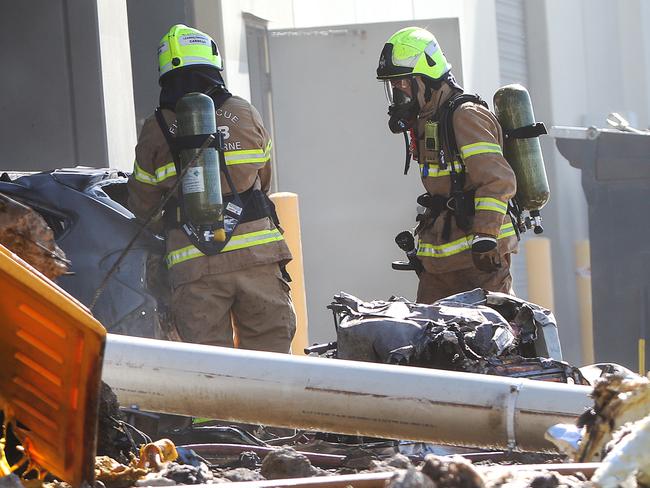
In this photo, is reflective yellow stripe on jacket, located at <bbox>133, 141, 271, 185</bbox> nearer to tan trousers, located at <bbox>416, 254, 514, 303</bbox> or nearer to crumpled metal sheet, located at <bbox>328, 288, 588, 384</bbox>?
crumpled metal sheet, located at <bbox>328, 288, 588, 384</bbox>

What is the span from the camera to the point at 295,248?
743cm

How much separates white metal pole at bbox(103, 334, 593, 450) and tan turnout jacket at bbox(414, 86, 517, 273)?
2.37m

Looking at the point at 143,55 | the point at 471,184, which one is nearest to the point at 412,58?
the point at 471,184

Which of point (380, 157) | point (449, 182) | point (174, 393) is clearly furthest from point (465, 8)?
point (174, 393)

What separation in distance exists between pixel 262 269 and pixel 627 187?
3.34 metres

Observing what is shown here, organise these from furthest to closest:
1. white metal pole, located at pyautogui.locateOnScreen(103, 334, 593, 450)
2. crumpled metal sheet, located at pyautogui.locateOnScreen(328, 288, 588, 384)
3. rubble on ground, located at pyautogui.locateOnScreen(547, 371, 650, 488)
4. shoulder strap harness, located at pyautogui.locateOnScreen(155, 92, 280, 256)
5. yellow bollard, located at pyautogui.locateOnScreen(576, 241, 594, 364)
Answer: yellow bollard, located at pyautogui.locateOnScreen(576, 241, 594, 364)
shoulder strap harness, located at pyautogui.locateOnScreen(155, 92, 280, 256)
crumpled metal sheet, located at pyautogui.locateOnScreen(328, 288, 588, 384)
white metal pole, located at pyautogui.locateOnScreen(103, 334, 593, 450)
rubble on ground, located at pyautogui.locateOnScreen(547, 371, 650, 488)

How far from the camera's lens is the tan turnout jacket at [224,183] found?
524 cm

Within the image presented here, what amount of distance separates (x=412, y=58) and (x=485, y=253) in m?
1.01

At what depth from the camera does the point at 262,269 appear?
17.7 feet

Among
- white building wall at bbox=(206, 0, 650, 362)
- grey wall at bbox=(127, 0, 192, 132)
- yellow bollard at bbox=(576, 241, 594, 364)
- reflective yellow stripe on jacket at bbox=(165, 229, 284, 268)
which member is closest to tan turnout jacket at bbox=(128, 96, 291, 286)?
reflective yellow stripe on jacket at bbox=(165, 229, 284, 268)

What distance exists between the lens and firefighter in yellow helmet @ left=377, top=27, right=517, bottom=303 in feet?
18.2

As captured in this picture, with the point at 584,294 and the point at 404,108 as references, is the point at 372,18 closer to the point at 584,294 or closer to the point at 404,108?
the point at 584,294

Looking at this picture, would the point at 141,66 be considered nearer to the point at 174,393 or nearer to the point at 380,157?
the point at 380,157

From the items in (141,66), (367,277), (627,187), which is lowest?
(367,277)
